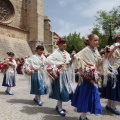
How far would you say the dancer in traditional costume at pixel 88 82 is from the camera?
15.4ft

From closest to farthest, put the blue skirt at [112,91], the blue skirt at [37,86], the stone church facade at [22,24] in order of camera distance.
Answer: the blue skirt at [112,91] → the blue skirt at [37,86] → the stone church facade at [22,24]

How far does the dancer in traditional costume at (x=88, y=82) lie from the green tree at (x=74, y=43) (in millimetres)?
44580

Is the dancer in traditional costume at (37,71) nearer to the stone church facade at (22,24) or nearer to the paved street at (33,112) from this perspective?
the paved street at (33,112)

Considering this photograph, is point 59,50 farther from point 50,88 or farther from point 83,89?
point 83,89

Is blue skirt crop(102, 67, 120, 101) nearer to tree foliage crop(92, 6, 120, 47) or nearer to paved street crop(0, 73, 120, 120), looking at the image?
paved street crop(0, 73, 120, 120)

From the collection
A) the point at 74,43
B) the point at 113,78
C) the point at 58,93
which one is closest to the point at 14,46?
the point at 58,93

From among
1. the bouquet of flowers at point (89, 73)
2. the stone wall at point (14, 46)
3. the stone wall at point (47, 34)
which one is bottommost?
the bouquet of flowers at point (89, 73)

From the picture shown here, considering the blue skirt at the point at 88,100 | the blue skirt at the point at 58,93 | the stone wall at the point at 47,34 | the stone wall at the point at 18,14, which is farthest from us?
the stone wall at the point at 47,34

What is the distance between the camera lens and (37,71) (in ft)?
22.6

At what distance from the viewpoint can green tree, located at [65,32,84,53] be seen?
165 feet

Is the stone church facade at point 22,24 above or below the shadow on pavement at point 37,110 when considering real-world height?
above

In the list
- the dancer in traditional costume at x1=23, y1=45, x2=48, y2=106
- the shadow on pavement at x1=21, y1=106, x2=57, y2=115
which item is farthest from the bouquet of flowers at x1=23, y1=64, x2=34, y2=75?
the shadow on pavement at x1=21, y1=106, x2=57, y2=115

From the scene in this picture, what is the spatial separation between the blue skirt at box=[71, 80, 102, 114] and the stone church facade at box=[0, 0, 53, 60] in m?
19.7

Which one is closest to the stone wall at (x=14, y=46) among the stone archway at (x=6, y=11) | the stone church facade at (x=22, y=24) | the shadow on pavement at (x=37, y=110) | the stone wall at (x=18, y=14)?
the stone church facade at (x=22, y=24)
